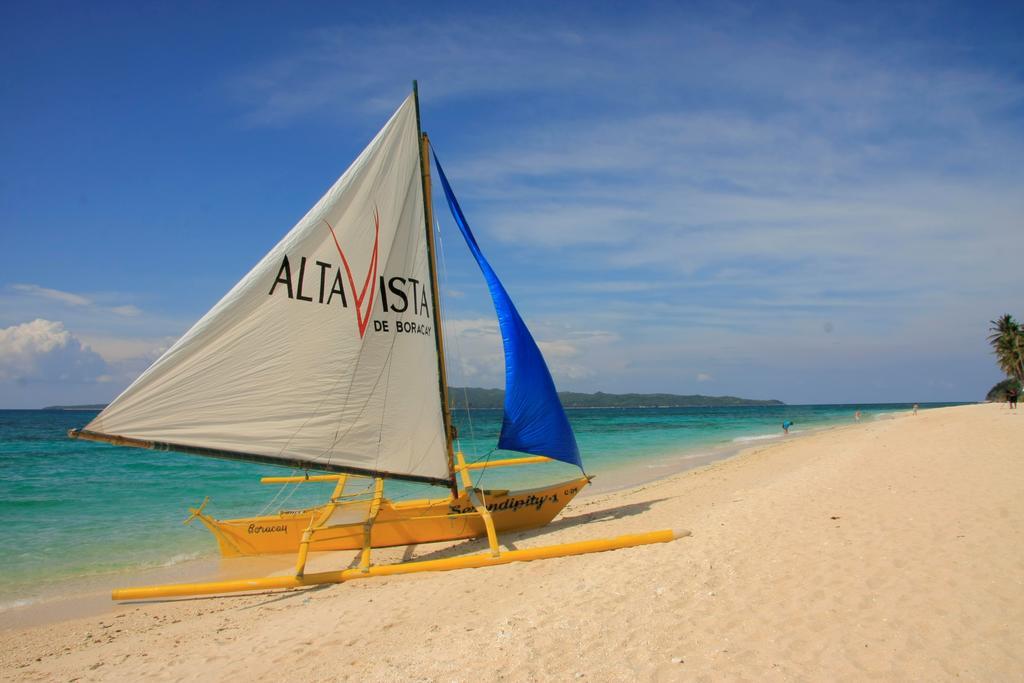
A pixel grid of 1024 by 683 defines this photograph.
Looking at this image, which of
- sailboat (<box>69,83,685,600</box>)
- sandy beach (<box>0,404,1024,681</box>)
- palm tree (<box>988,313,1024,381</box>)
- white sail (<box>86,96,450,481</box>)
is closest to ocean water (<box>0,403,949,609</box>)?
sailboat (<box>69,83,685,600</box>)

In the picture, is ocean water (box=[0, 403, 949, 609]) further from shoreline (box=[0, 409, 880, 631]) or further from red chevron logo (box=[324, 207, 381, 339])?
red chevron logo (box=[324, 207, 381, 339])

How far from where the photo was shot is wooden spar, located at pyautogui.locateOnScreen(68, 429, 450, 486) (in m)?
7.55

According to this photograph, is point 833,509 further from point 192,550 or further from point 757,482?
point 192,550

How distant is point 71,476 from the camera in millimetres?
23156

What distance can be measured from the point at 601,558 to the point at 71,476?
23541mm

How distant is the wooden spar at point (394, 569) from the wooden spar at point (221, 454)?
144cm

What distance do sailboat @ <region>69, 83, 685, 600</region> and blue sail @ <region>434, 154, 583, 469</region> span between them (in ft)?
0.08

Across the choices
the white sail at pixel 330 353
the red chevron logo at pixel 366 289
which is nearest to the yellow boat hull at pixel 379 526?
the white sail at pixel 330 353

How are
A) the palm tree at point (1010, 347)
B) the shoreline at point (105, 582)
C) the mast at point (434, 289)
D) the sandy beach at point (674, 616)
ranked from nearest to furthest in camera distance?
the sandy beach at point (674, 616) < the shoreline at point (105, 582) < the mast at point (434, 289) < the palm tree at point (1010, 347)

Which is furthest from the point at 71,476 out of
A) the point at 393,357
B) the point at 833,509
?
the point at 833,509

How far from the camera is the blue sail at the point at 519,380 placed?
34.2ft

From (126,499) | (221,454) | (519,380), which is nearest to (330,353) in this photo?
(221,454)

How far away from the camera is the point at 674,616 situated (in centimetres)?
588

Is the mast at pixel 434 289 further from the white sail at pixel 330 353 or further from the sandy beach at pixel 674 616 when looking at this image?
the sandy beach at pixel 674 616
